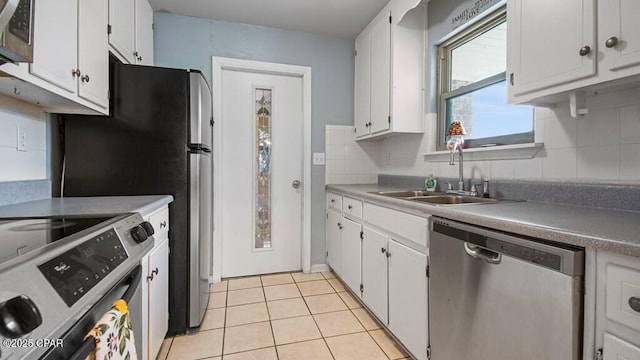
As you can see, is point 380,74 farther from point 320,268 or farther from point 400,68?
point 320,268

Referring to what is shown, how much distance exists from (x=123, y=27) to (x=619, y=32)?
2.44 metres

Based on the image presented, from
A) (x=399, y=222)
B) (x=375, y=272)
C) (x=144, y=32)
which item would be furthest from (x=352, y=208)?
(x=144, y=32)

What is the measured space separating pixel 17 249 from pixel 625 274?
138 cm

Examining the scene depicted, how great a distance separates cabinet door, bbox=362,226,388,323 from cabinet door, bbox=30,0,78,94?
1774 millimetres

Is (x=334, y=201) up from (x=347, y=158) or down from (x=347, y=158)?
down

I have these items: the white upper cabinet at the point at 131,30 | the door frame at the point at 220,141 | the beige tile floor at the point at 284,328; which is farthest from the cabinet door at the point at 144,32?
the beige tile floor at the point at 284,328

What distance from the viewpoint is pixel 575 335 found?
0.81 meters

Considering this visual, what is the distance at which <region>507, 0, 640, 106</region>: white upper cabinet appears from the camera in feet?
3.13

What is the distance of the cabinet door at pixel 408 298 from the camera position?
145cm

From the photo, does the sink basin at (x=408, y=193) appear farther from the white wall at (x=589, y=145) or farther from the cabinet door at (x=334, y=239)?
the cabinet door at (x=334, y=239)

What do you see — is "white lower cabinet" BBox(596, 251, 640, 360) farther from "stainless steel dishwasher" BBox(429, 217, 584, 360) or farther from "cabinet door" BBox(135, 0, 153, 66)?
"cabinet door" BBox(135, 0, 153, 66)

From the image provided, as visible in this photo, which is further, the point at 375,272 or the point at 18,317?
the point at 375,272

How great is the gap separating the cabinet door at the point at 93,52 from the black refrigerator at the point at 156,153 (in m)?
0.14

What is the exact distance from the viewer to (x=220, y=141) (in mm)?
2748
